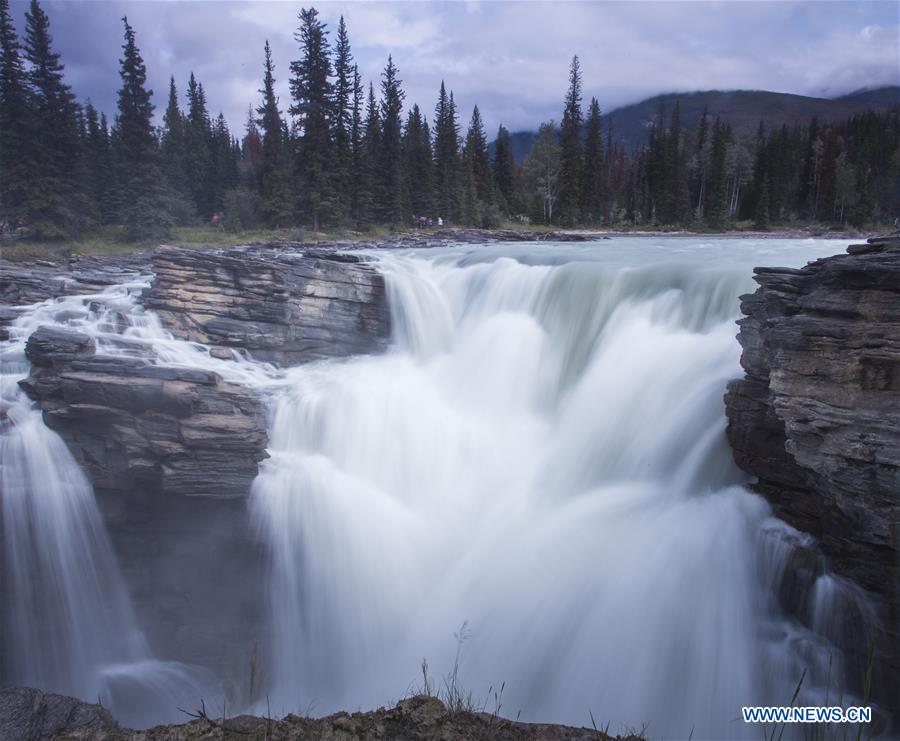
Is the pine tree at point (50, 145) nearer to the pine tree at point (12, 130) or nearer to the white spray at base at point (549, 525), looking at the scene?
the pine tree at point (12, 130)

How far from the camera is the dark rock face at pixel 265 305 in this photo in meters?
11.5

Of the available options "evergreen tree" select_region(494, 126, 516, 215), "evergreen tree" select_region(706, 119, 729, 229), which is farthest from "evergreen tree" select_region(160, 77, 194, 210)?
"evergreen tree" select_region(706, 119, 729, 229)

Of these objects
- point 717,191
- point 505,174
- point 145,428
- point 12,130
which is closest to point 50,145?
point 12,130

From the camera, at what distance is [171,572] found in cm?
825

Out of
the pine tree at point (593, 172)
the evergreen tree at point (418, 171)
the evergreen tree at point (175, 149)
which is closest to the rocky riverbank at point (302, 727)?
the evergreen tree at point (175, 149)

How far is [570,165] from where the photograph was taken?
59.1 metres

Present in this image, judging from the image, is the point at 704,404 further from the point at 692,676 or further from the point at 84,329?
the point at 84,329

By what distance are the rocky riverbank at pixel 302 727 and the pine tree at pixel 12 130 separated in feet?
118

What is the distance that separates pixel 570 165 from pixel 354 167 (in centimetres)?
2715

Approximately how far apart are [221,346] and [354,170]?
3422cm

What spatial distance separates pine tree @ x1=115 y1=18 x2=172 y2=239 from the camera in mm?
33250

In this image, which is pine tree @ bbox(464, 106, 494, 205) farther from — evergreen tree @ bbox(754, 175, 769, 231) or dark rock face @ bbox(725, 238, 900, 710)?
dark rock face @ bbox(725, 238, 900, 710)

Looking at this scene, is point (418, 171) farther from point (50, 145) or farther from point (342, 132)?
point (50, 145)

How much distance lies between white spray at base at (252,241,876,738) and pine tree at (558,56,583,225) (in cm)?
4846
